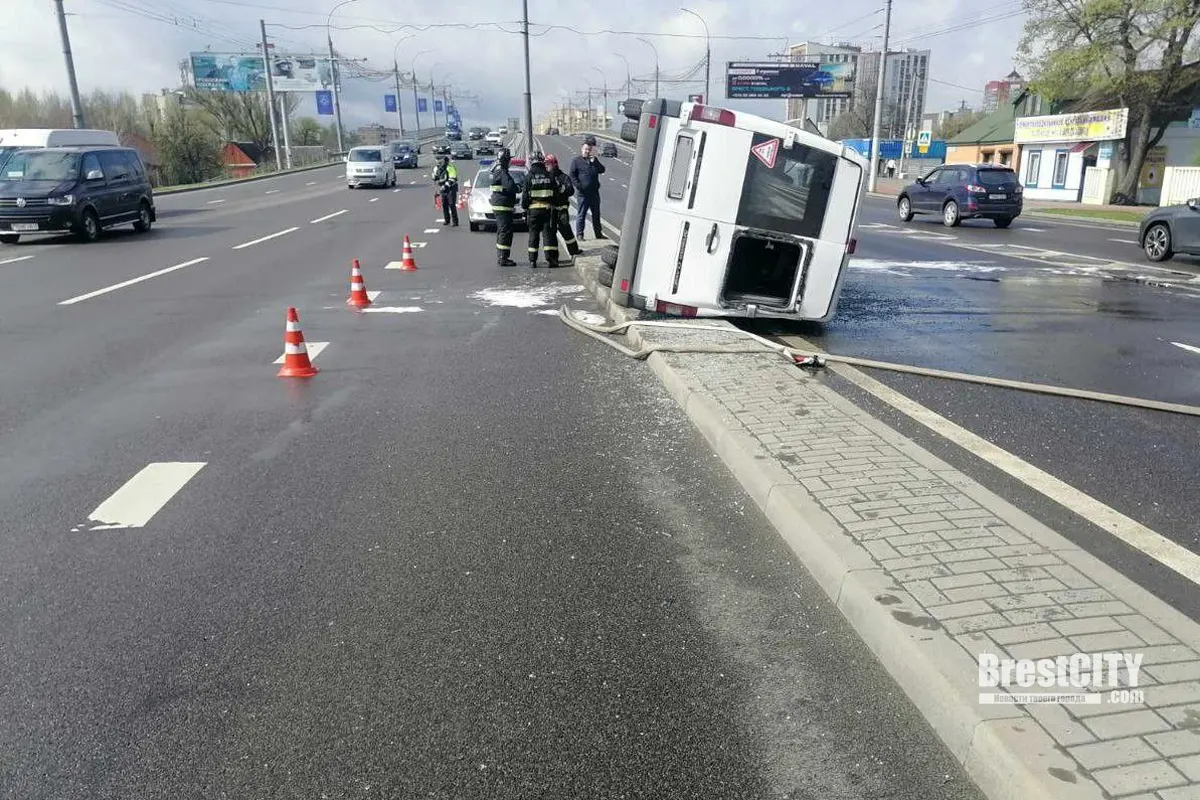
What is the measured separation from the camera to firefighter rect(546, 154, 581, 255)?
13922 mm

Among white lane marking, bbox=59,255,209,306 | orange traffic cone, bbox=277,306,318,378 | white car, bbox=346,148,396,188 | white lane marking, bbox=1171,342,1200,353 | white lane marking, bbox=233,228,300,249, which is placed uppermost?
white car, bbox=346,148,396,188

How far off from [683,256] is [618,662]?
18.9 feet

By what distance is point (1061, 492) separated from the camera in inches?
188

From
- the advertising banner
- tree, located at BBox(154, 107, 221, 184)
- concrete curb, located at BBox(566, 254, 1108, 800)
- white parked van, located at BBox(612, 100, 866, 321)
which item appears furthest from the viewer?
tree, located at BBox(154, 107, 221, 184)

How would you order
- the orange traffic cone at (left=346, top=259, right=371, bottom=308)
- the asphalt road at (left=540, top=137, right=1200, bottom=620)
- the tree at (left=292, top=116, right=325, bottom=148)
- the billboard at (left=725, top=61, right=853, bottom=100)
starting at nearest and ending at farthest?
1. the asphalt road at (left=540, top=137, right=1200, bottom=620)
2. the orange traffic cone at (left=346, top=259, right=371, bottom=308)
3. the billboard at (left=725, top=61, right=853, bottom=100)
4. the tree at (left=292, top=116, right=325, bottom=148)

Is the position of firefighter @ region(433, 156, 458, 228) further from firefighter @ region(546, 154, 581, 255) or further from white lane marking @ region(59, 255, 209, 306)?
firefighter @ region(546, 154, 581, 255)

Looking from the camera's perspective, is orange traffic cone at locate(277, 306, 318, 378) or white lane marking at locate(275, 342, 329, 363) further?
white lane marking at locate(275, 342, 329, 363)

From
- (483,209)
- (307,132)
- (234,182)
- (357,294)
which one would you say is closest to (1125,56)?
(483,209)

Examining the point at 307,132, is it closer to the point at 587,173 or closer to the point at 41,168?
the point at 41,168

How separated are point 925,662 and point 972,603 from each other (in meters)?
0.47

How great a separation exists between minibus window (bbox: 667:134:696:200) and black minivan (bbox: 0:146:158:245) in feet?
49.4

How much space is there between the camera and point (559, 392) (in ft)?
22.7

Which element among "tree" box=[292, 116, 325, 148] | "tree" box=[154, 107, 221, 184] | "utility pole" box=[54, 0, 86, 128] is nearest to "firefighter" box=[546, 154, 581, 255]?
"utility pole" box=[54, 0, 86, 128]

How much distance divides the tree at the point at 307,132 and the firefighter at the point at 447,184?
87051 mm
